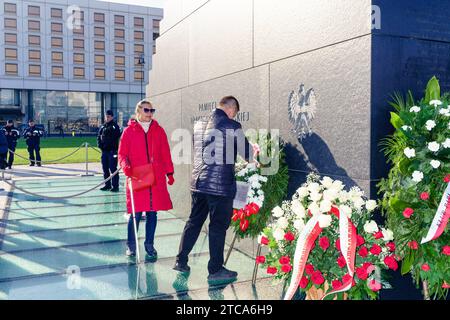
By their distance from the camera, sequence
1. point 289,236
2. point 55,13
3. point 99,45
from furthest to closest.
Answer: point 99,45 → point 55,13 → point 289,236

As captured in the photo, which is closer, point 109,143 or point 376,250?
point 376,250

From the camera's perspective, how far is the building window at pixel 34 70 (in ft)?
184

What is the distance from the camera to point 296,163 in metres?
5.18

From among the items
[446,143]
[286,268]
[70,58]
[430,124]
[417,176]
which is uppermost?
[70,58]

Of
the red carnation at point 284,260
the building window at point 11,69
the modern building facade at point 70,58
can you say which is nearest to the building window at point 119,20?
the modern building facade at point 70,58

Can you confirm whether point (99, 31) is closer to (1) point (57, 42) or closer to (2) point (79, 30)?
(2) point (79, 30)

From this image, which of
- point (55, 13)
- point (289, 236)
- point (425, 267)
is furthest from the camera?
point (55, 13)

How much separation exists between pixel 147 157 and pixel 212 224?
→ 147 centimetres

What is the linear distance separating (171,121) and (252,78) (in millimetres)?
3549

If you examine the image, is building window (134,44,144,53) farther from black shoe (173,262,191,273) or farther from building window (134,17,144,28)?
black shoe (173,262,191,273)

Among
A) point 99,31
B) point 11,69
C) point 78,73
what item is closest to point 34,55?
point 11,69

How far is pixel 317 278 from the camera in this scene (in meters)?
3.33

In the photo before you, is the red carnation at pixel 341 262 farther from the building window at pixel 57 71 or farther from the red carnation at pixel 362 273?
the building window at pixel 57 71

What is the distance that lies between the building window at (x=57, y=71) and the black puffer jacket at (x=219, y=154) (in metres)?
56.7
